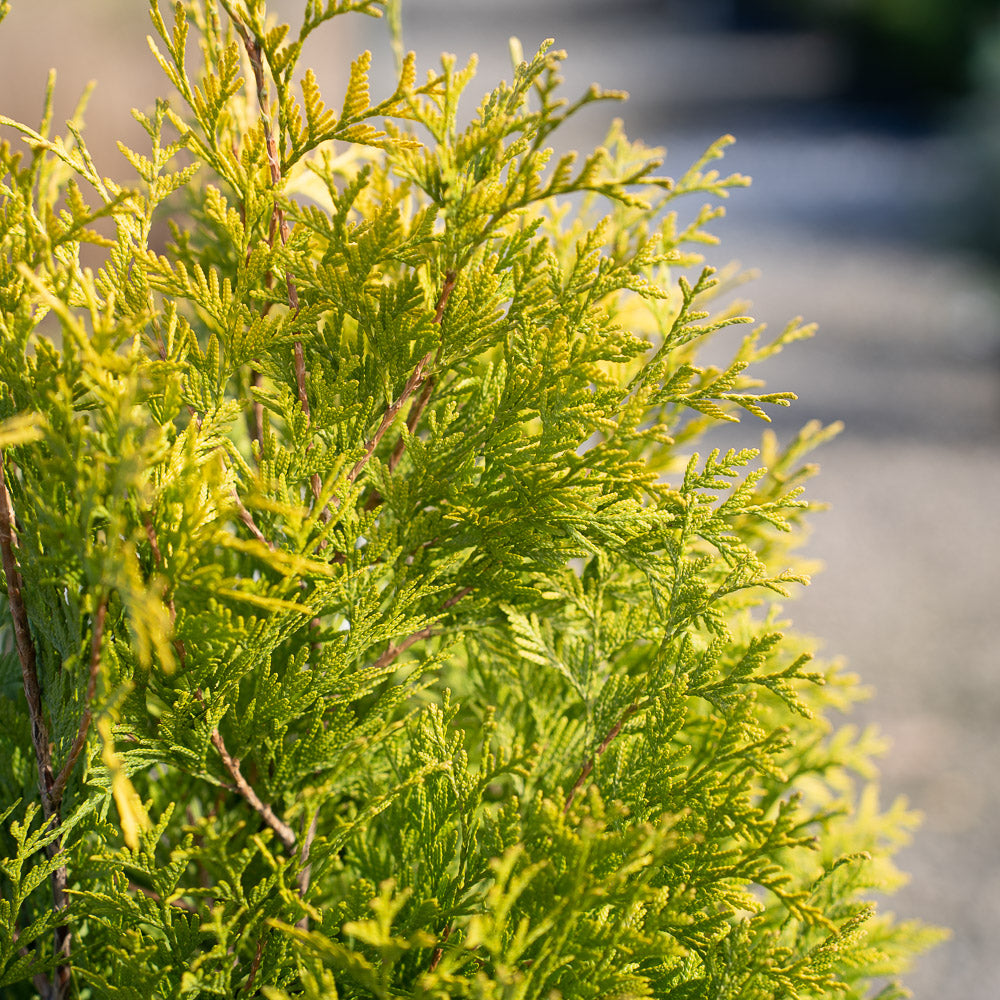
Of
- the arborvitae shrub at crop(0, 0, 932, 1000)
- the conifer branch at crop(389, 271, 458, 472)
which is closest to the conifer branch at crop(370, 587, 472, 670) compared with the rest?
the arborvitae shrub at crop(0, 0, 932, 1000)

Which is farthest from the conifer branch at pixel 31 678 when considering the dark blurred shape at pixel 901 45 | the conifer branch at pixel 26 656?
the dark blurred shape at pixel 901 45

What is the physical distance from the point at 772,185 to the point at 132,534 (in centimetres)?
1656

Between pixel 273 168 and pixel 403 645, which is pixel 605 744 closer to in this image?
pixel 403 645

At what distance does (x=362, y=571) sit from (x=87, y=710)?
335 mm

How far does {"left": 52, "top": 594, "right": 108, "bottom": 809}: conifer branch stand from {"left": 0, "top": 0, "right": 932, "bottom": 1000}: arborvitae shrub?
15 mm

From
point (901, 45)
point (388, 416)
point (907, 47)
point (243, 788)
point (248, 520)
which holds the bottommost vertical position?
point (243, 788)

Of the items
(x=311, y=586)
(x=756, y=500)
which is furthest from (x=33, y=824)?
(x=756, y=500)

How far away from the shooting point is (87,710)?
3.11 ft

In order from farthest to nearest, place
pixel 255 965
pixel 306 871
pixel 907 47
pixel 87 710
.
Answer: pixel 907 47 < pixel 306 871 < pixel 255 965 < pixel 87 710

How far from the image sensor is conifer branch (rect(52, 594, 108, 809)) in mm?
871

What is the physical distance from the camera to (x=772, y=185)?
1559cm

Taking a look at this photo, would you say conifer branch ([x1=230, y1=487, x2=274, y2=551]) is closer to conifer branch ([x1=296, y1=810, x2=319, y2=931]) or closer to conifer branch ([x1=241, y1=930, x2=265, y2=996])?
conifer branch ([x1=296, y1=810, x2=319, y2=931])

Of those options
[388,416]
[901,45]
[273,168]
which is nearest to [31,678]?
[388,416]

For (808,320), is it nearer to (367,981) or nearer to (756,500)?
(756,500)
